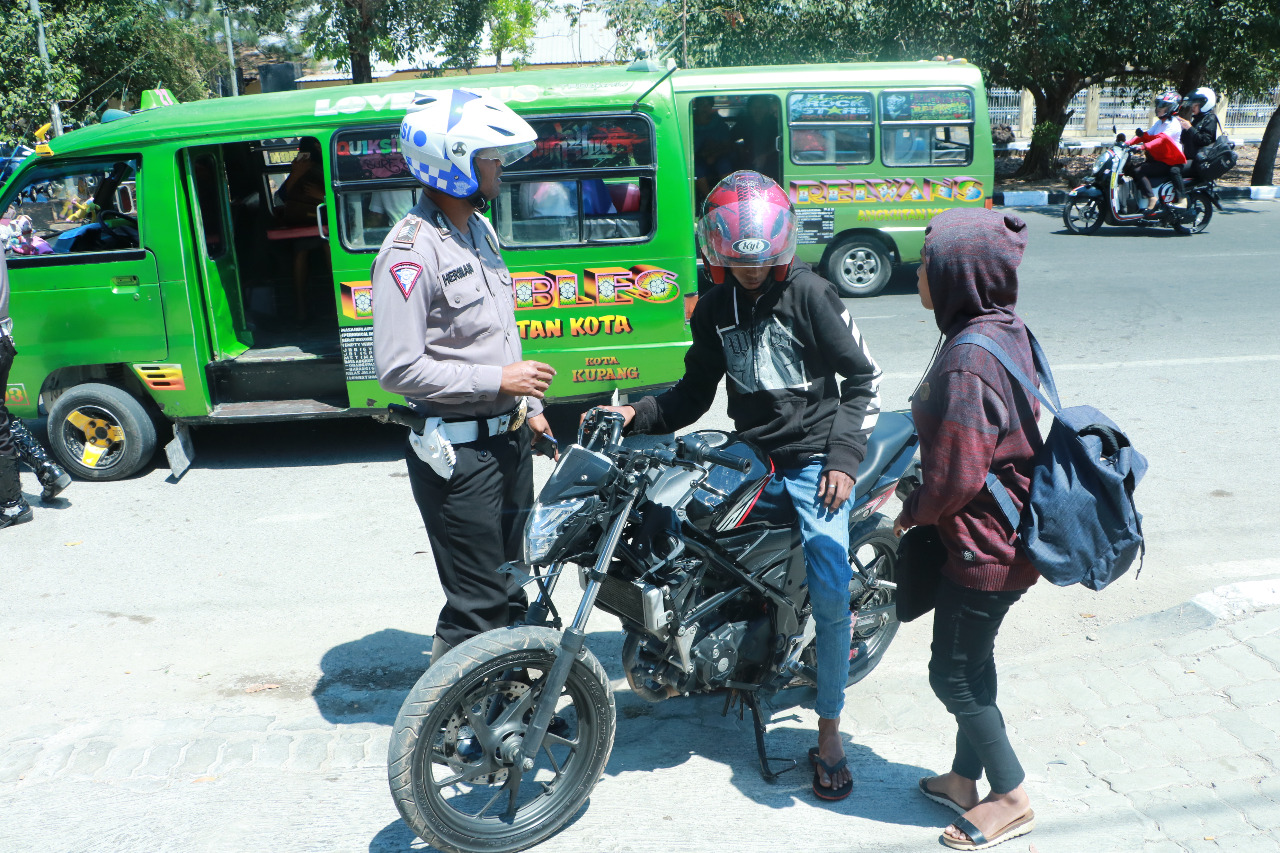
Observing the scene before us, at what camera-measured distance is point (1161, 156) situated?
14.0 metres

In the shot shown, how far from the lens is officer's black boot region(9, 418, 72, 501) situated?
5.82 metres

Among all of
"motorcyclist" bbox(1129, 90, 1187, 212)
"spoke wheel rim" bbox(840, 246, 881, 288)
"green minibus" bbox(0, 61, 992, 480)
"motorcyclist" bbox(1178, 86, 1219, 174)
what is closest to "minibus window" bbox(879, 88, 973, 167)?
"spoke wheel rim" bbox(840, 246, 881, 288)

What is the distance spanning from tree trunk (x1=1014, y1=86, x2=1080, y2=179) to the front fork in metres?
20.0

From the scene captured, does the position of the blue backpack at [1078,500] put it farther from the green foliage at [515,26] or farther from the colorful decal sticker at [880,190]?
the green foliage at [515,26]

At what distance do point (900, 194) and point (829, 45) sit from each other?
30.8 feet

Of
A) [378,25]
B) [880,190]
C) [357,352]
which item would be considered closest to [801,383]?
[357,352]

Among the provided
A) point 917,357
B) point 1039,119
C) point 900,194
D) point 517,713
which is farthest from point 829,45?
point 517,713

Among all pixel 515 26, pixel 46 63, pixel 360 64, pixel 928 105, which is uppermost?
pixel 515 26

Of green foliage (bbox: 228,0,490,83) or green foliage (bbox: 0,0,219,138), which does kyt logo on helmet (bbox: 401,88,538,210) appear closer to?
green foliage (bbox: 0,0,219,138)

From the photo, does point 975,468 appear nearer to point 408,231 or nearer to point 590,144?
point 408,231

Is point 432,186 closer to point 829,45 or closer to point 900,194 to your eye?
point 900,194

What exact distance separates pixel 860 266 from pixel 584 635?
9.22 m

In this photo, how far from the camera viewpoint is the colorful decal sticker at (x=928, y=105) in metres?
10.7

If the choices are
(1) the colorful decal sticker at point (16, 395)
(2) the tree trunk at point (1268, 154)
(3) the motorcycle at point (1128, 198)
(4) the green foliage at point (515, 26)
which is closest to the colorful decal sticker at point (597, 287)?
(1) the colorful decal sticker at point (16, 395)
